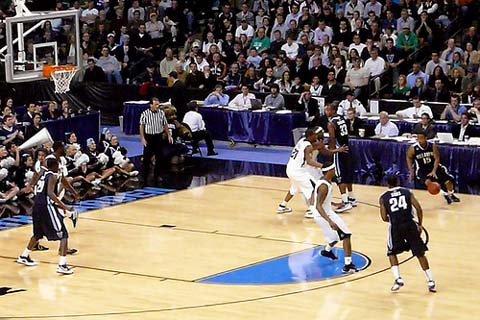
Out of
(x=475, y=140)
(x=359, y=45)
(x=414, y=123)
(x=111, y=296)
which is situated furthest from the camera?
(x=359, y=45)

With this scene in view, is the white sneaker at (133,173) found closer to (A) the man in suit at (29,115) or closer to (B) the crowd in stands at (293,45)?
(A) the man in suit at (29,115)

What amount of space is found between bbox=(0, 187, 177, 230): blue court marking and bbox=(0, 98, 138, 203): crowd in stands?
720 mm

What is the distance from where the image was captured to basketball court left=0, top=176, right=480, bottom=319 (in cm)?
1495

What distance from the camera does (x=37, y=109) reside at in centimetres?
2448

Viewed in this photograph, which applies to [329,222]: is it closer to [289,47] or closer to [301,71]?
[301,71]

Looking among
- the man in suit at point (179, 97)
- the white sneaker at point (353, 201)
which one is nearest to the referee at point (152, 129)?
the man in suit at point (179, 97)

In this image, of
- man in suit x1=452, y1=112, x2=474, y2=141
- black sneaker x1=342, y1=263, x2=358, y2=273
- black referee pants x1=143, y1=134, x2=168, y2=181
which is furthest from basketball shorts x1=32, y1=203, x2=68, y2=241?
man in suit x1=452, y1=112, x2=474, y2=141

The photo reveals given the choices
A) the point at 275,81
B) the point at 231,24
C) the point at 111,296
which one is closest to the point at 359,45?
the point at 275,81

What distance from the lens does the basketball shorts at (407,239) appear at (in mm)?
15438

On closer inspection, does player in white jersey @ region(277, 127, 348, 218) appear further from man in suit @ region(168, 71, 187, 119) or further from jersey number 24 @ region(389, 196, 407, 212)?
man in suit @ region(168, 71, 187, 119)

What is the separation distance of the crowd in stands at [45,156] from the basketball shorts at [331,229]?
19.3 ft

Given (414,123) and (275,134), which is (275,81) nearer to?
(275,134)

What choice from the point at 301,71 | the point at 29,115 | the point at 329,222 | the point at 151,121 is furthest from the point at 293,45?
the point at 329,222

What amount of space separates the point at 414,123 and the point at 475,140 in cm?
193
